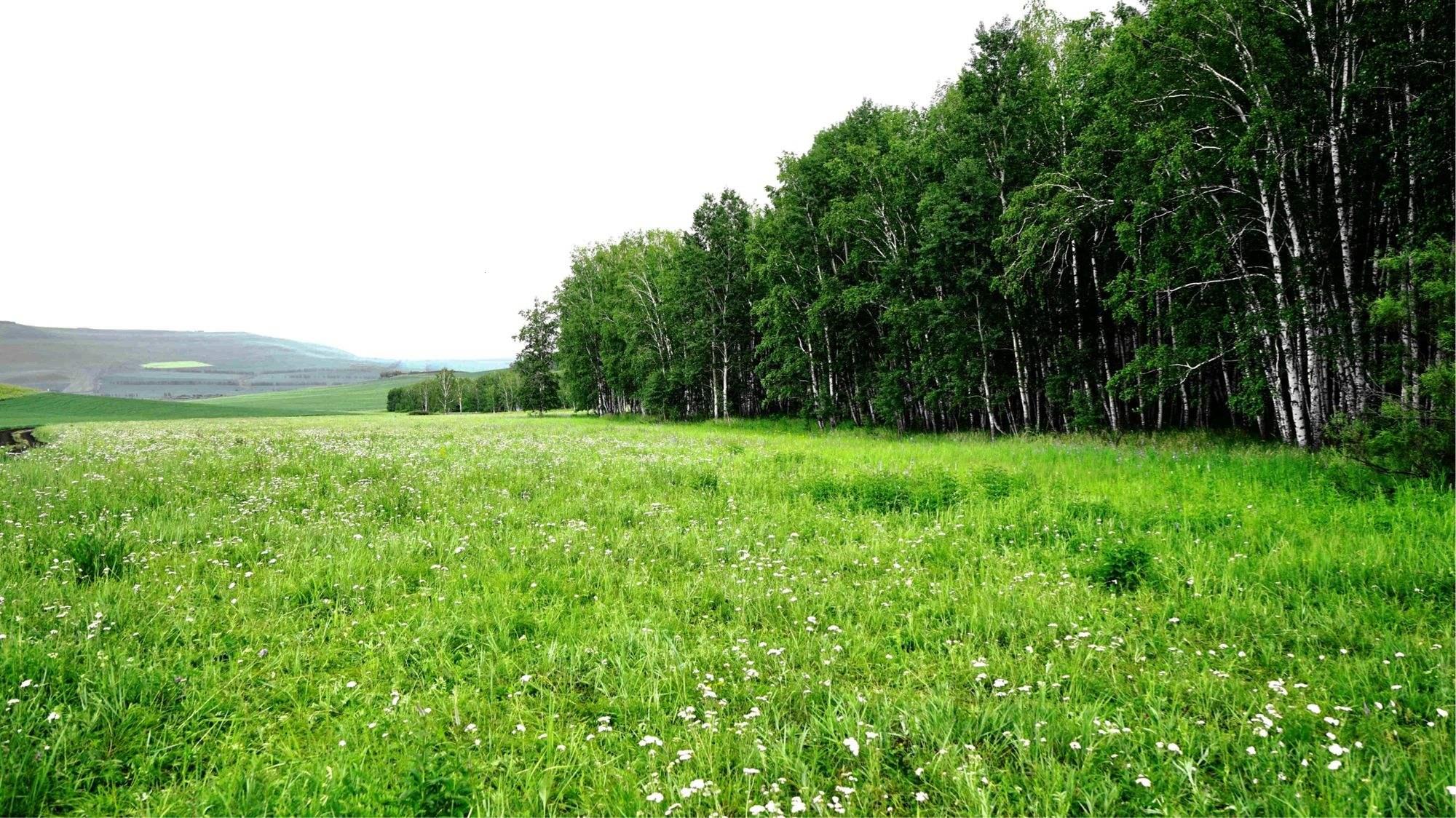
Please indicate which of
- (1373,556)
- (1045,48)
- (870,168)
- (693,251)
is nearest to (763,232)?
(693,251)

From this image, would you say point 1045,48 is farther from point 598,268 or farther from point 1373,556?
point 598,268

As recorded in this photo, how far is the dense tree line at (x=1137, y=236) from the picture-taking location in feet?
39.8

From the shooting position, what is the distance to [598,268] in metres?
58.5

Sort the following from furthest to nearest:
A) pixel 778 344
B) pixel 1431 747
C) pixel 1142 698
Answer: pixel 778 344
pixel 1142 698
pixel 1431 747

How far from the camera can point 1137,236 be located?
59.7 feet

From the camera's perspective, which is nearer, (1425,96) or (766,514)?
(766,514)

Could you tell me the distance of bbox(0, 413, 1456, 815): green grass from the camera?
127 inches

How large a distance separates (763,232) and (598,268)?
27488 millimetres

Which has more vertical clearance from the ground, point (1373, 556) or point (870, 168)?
point (870, 168)

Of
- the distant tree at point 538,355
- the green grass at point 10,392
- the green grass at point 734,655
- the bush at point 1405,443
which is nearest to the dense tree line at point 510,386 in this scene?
the distant tree at point 538,355

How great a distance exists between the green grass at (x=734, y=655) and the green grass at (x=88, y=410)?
63823mm

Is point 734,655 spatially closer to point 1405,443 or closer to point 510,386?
point 1405,443

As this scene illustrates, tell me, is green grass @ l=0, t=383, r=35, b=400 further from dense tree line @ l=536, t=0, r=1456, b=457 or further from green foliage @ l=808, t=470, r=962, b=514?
green foliage @ l=808, t=470, r=962, b=514

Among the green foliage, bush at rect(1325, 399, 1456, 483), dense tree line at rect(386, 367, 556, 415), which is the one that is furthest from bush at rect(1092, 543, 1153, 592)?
dense tree line at rect(386, 367, 556, 415)
